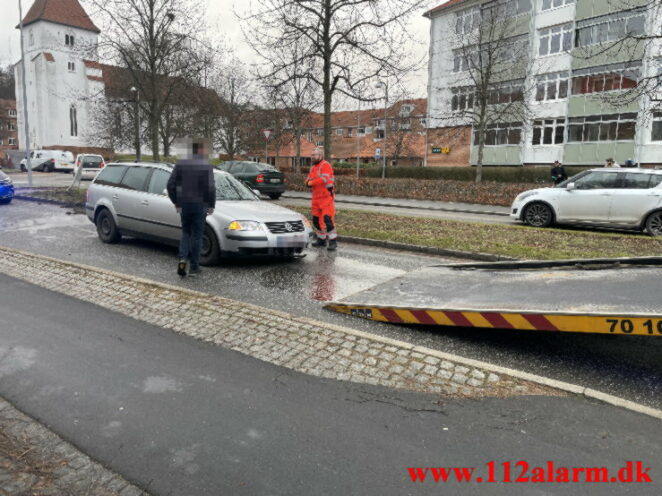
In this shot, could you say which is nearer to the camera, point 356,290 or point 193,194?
point 356,290

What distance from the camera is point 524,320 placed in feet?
13.5

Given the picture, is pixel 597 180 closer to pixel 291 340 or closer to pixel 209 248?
pixel 209 248

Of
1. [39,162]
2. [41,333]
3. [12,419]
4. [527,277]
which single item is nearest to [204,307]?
[41,333]

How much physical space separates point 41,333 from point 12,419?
1.77 m

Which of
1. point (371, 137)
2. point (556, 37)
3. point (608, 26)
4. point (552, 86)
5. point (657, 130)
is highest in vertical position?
point (556, 37)

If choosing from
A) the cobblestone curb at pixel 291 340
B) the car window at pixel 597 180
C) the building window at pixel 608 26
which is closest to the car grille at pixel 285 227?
the cobblestone curb at pixel 291 340

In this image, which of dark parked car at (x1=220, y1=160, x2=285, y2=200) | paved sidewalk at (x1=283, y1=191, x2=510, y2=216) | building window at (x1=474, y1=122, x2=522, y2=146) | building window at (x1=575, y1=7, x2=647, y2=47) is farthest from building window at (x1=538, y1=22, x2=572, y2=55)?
dark parked car at (x1=220, y1=160, x2=285, y2=200)

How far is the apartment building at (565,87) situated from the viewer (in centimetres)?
3073

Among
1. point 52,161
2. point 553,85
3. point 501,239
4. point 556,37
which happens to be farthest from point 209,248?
point 52,161

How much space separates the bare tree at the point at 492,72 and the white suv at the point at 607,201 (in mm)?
12723

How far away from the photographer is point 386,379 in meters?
3.86

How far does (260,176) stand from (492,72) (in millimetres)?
13471

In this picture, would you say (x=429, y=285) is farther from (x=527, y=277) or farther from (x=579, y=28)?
(x=579, y=28)

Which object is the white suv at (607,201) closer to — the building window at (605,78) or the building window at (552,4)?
the building window at (605,78)
